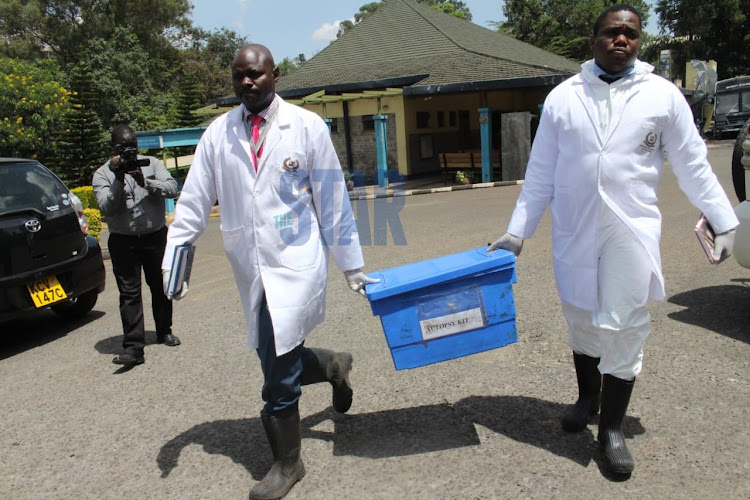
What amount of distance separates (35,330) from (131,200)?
2478mm

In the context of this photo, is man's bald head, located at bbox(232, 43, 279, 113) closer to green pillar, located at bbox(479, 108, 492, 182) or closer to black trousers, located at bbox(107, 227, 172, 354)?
black trousers, located at bbox(107, 227, 172, 354)

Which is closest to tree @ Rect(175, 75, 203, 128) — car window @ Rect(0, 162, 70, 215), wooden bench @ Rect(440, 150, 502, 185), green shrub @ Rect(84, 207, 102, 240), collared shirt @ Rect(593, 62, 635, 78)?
wooden bench @ Rect(440, 150, 502, 185)

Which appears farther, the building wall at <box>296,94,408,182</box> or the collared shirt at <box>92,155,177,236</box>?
the building wall at <box>296,94,408,182</box>

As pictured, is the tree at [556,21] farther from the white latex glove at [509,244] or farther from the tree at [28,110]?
the white latex glove at [509,244]

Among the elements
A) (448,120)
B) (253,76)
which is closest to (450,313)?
(253,76)

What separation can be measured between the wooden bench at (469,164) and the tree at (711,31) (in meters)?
24.7

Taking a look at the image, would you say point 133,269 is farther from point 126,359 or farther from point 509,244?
point 509,244

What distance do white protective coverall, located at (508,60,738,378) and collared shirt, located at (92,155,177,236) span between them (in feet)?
10.4

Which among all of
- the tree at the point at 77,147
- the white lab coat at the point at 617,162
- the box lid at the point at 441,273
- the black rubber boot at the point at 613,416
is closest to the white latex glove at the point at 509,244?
the box lid at the point at 441,273

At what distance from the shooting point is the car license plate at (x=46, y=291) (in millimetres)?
5309

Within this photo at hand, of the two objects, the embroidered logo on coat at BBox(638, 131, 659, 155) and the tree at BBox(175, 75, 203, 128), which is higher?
the tree at BBox(175, 75, 203, 128)

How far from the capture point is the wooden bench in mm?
18531

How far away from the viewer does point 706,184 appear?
9.37 feet

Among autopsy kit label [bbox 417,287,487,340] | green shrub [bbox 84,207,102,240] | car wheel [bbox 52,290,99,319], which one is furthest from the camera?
green shrub [bbox 84,207,102,240]
